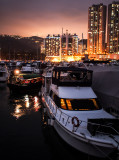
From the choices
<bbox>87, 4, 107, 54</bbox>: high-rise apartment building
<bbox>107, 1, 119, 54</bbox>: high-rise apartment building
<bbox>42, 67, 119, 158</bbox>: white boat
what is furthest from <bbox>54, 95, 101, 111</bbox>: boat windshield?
<bbox>87, 4, 107, 54</bbox>: high-rise apartment building

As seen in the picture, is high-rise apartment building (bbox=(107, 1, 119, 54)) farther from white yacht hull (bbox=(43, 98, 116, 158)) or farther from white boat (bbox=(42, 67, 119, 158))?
white yacht hull (bbox=(43, 98, 116, 158))

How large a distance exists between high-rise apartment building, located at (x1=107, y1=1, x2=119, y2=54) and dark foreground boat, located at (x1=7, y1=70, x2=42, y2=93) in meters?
147

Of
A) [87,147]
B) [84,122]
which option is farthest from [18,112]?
[87,147]

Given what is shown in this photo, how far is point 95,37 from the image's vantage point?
163 m

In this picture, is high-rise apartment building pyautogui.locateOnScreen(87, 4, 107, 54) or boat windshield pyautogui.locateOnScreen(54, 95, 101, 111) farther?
high-rise apartment building pyautogui.locateOnScreen(87, 4, 107, 54)

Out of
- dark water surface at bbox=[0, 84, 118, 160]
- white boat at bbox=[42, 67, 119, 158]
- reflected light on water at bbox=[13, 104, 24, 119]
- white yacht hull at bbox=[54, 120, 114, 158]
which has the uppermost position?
white boat at bbox=[42, 67, 119, 158]

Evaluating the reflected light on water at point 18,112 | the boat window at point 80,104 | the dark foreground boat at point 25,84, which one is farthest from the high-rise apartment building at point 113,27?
the boat window at point 80,104

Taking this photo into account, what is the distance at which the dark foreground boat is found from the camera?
A: 23072mm

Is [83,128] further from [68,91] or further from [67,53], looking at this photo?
[67,53]

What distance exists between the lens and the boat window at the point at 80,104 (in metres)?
10.3

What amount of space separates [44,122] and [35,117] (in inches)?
56.1

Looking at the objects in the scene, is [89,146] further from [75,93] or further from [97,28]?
[97,28]

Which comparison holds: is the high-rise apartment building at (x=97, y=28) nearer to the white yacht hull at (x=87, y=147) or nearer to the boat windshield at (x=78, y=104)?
the boat windshield at (x=78, y=104)

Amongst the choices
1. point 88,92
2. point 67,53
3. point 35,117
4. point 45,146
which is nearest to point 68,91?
point 88,92
